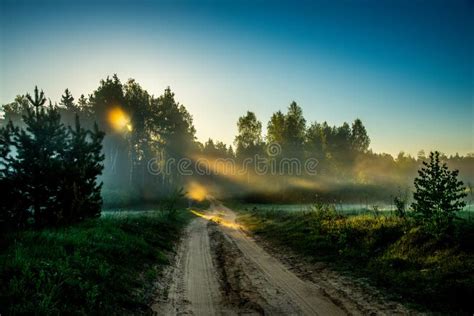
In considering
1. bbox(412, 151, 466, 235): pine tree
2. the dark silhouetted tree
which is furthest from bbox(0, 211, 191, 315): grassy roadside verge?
the dark silhouetted tree

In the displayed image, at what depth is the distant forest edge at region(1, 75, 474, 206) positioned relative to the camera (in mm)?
47500

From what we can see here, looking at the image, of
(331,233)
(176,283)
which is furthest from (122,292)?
(331,233)

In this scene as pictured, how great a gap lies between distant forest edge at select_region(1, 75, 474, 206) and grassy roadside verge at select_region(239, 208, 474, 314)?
1196 inches

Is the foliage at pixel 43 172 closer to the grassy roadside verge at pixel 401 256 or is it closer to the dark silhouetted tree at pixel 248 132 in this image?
the grassy roadside verge at pixel 401 256

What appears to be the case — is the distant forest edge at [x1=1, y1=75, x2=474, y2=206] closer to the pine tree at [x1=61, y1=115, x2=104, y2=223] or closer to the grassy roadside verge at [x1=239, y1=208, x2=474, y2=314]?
the pine tree at [x1=61, y1=115, x2=104, y2=223]

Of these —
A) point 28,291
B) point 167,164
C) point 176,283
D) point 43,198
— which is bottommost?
point 176,283

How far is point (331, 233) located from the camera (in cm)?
1570

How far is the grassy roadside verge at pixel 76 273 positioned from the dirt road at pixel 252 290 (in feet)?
3.06

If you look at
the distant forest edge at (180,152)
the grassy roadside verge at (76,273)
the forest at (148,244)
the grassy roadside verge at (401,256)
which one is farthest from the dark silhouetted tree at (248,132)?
the grassy roadside verge at (76,273)

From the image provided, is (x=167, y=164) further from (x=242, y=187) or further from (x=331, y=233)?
(x=331, y=233)

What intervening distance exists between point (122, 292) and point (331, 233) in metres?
11.3

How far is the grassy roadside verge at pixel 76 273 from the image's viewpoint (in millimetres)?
6086

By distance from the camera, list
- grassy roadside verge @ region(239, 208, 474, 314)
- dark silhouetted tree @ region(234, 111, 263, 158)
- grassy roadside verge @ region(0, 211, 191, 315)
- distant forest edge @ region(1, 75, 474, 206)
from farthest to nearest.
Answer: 1. dark silhouetted tree @ region(234, 111, 263, 158)
2. distant forest edge @ region(1, 75, 474, 206)
3. grassy roadside verge @ region(239, 208, 474, 314)
4. grassy roadside verge @ region(0, 211, 191, 315)

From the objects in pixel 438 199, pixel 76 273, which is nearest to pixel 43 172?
pixel 76 273
